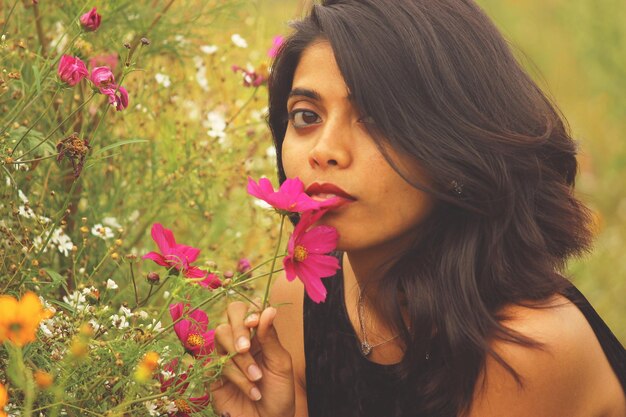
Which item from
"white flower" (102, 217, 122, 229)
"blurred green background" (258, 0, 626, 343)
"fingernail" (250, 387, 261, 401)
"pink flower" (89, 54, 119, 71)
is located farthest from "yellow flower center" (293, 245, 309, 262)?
"blurred green background" (258, 0, 626, 343)

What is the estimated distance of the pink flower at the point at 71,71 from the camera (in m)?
1.44

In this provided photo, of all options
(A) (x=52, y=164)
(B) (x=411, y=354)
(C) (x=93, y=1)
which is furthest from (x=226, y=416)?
(C) (x=93, y=1)

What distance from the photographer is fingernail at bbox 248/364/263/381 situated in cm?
169

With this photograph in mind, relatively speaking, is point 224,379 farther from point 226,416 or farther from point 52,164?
point 52,164

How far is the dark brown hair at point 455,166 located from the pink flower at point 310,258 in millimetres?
203

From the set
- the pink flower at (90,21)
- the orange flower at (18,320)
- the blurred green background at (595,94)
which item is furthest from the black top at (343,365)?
the blurred green background at (595,94)

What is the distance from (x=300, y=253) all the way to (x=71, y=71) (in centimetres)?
44

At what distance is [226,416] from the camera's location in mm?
1631

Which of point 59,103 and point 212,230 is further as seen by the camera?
point 212,230

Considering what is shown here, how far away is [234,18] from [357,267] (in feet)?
3.22

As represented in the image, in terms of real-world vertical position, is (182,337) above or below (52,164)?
above

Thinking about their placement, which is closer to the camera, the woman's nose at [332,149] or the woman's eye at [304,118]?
the woman's nose at [332,149]

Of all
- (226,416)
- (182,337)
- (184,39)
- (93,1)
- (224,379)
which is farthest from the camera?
(184,39)

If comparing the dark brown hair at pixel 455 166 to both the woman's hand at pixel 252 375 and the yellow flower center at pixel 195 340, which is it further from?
the yellow flower center at pixel 195 340
